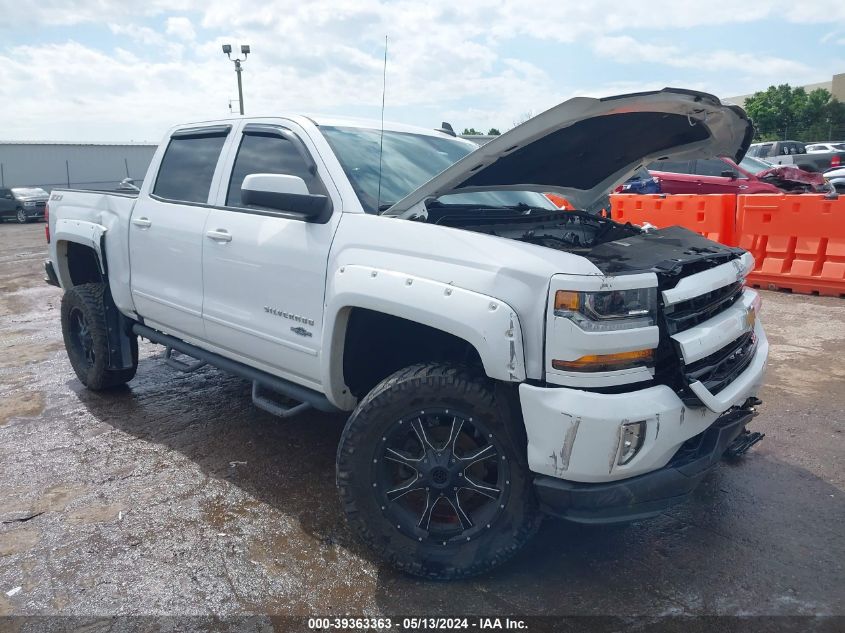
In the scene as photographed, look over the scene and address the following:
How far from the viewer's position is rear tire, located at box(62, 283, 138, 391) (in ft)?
16.5

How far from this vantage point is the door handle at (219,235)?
378 centimetres

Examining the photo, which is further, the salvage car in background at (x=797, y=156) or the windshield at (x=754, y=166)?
the salvage car in background at (x=797, y=156)

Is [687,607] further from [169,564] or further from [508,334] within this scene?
[169,564]

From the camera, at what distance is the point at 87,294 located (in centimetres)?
509

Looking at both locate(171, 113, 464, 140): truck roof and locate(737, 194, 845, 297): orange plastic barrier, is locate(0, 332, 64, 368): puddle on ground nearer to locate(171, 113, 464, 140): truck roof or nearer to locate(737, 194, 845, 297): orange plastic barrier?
locate(171, 113, 464, 140): truck roof

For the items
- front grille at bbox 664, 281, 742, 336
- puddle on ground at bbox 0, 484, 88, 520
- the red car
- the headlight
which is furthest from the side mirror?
the red car

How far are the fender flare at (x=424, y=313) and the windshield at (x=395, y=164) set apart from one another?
0.46 m

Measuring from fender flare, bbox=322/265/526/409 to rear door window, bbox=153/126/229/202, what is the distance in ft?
5.17

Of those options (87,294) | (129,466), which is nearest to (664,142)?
(129,466)

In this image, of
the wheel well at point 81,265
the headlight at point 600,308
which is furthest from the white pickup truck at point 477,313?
the wheel well at point 81,265

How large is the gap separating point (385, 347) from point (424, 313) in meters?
0.69

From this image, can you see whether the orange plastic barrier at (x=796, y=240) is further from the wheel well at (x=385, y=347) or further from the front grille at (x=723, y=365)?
the wheel well at (x=385, y=347)

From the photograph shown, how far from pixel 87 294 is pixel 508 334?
3.84 meters

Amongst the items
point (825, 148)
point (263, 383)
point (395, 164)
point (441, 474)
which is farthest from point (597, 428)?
point (825, 148)
